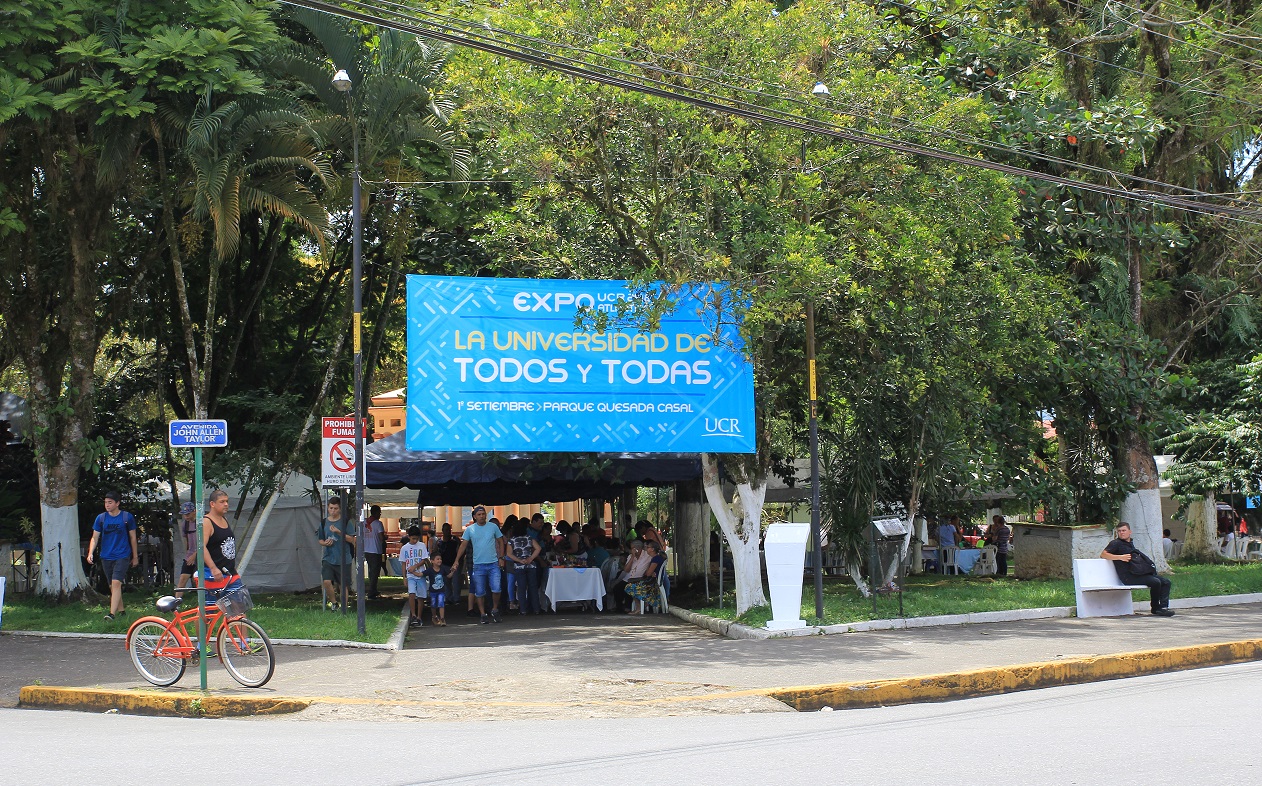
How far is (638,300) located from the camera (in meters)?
15.1

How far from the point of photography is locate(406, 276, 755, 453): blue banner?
15.4 metres

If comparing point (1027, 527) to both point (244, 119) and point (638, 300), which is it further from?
point (244, 119)

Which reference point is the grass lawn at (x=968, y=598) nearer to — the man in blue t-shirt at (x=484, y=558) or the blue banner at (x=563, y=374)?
the blue banner at (x=563, y=374)

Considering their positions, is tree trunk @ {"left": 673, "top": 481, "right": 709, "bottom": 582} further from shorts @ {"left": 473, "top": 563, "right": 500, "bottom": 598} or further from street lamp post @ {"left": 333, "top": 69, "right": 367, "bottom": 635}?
street lamp post @ {"left": 333, "top": 69, "right": 367, "bottom": 635}

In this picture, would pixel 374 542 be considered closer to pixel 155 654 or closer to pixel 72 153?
pixel 72 153

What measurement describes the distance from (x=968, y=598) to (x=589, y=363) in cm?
692

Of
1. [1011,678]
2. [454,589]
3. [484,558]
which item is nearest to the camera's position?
[1011,678]

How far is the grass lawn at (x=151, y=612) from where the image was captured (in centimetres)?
1474

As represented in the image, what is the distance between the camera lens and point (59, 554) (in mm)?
18281

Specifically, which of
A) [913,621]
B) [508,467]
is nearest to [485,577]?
[508,467]

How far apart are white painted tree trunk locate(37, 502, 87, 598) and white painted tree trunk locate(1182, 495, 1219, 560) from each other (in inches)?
968

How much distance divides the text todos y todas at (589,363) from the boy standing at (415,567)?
12.6 ft

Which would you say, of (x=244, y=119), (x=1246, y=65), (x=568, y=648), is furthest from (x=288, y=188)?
(x=1246, y=65)

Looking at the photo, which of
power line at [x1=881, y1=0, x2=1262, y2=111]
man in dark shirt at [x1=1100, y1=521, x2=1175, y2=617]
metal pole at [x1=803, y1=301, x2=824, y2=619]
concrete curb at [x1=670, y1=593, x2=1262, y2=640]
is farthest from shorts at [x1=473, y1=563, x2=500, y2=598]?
power line at [x1=881, y1=0, x2=1262, y2=111]
